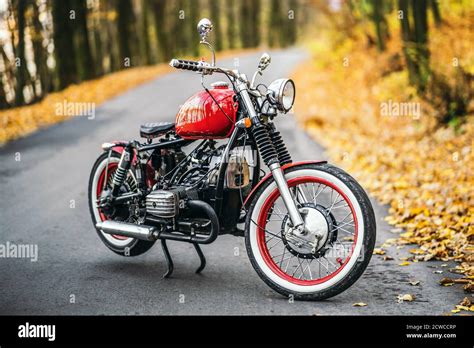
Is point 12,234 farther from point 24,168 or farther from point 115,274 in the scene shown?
point 24,168

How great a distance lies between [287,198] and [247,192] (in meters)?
0.60

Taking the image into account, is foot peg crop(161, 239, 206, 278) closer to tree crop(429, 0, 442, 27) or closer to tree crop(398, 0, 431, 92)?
tree crop(398, 0, 431, 92)

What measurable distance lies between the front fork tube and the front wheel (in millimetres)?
67

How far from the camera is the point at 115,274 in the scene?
5.37 metres

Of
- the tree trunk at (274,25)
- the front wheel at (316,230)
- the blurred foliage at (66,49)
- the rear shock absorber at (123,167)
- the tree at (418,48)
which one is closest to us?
the front wheel at (316,230)

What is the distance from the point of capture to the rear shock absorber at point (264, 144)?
4621 mm

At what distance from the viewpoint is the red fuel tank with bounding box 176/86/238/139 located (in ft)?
15.8

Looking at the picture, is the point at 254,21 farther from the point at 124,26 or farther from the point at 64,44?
the point at 64,44

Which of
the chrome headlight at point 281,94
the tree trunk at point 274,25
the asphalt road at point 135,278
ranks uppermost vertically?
the tree trunk at point 274,25

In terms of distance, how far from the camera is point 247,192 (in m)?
5.07

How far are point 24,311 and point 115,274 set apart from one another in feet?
3.27

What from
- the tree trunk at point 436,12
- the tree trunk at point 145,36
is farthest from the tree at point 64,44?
the tree trunk at point 436,12

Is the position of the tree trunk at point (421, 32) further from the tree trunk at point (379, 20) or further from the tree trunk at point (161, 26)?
the tree trunk at point (161, 26)

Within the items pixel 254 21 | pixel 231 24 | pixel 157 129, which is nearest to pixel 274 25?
pixel 254 21
